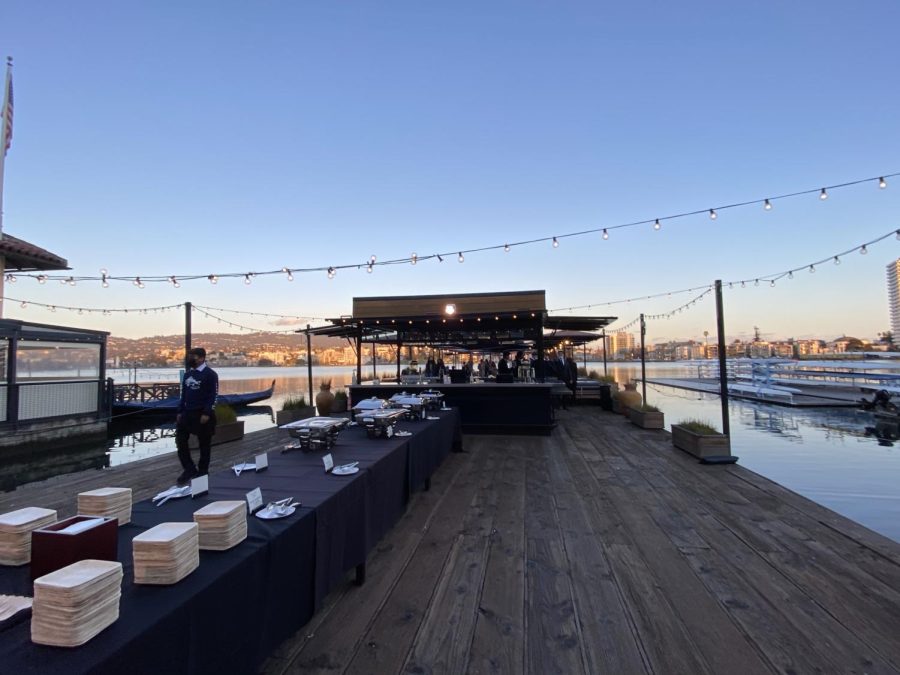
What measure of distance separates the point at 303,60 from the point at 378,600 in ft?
32.0

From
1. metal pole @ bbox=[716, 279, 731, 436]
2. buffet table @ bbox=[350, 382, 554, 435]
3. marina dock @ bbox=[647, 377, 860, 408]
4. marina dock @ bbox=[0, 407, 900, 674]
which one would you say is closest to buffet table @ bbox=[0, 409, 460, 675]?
marina dock @ bbox=[0, 407, 900, 674]

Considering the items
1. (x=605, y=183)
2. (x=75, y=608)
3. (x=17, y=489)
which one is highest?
(x=605, y=183)

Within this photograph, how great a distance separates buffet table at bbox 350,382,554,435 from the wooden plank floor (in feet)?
12.7

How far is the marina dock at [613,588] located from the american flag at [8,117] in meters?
10.1

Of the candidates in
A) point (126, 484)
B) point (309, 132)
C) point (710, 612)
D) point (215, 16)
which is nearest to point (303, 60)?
point (215, 16)

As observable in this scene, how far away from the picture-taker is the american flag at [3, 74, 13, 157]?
32.7 feet

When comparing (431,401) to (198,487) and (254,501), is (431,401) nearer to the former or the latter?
(198,487)

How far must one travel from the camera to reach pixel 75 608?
1034 mm

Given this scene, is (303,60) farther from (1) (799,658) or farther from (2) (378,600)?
(1) (799,658)

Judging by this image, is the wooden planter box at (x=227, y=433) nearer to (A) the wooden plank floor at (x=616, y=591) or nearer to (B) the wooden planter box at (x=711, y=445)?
(A) the wooden plank floor at (x=616, y=591)

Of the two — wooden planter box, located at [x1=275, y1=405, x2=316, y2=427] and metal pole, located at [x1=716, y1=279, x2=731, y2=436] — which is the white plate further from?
wooden planter box, located at [x1=275, y1=405, x2=316, y2=427]

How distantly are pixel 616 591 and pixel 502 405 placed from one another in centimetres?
625

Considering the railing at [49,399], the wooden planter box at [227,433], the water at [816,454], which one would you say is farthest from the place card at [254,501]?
the railing at [49,399]

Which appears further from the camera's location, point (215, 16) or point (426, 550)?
point (215, 16)
